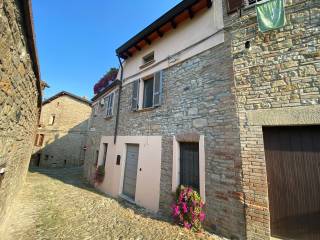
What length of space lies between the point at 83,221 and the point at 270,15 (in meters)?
7.40

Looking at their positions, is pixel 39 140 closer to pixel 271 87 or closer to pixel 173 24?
pixel 173 24

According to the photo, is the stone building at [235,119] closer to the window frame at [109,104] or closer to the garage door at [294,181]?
the garage door at [294,181]

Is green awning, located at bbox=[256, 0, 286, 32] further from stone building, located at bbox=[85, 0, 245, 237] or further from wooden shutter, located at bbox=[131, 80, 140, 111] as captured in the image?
wooden shutter, located at bbox=[131, 80, 140, 111]

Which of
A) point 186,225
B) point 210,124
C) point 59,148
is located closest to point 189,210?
point 186,225

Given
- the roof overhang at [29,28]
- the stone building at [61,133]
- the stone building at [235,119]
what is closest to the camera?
the roof overhang at [29,28]

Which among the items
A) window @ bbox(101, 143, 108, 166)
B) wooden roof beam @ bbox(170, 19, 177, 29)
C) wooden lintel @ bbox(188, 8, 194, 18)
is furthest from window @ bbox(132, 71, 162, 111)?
window @ bbox(101, 143, 108, 166)

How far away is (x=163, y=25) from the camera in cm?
659

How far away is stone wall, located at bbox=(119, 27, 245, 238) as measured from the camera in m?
4.05

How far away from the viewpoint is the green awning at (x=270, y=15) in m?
4.07

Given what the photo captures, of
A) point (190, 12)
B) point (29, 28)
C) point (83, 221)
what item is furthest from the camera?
point (190, 12)

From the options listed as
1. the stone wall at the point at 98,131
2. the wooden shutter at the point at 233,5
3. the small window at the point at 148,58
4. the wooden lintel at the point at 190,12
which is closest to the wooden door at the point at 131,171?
the stone wall at the point at 98,131

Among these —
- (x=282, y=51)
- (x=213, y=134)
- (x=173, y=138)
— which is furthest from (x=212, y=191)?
(x=282, y=51)

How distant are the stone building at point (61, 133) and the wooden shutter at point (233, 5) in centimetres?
1845

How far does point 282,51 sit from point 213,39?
6.12ft
